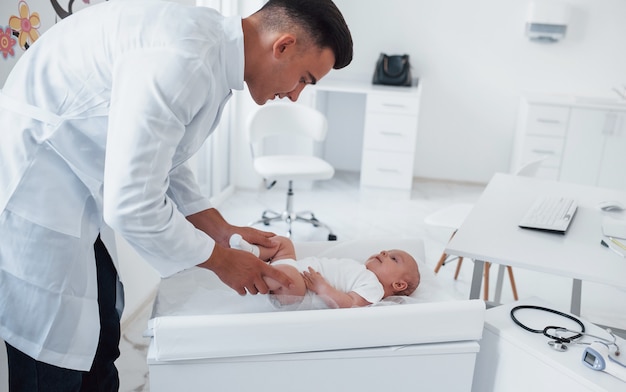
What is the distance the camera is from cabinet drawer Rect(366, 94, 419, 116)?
15.5 ft

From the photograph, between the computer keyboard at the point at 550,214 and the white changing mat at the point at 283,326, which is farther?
the computer keyboard at the point at 550,214

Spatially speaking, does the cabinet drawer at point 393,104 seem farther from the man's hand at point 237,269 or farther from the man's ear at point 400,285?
the man's hand at point 237,269

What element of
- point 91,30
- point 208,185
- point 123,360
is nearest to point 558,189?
point 123,360

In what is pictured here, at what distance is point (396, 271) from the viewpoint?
182 centimetres

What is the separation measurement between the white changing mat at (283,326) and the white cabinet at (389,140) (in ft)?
10.9

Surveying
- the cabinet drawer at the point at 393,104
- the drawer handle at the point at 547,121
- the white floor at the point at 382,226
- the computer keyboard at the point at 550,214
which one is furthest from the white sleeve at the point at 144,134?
the drawer handle at the point at 547,121

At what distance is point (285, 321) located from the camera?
1402 millimetres

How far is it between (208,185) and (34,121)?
124 inches

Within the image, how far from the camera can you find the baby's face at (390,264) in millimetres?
1819

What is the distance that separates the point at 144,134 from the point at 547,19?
4.60m

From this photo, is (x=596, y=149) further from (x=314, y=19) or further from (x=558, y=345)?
(x=314, y=19)

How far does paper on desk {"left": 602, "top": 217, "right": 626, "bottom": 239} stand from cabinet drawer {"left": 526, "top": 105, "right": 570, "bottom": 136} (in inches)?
103

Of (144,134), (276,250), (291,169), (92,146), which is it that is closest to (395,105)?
(291,169)

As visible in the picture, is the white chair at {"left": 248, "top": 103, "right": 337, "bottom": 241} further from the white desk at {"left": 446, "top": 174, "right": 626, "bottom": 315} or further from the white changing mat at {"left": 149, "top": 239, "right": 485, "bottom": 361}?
the white changing mat at {"left": 149, "top": 239, "right": 485, "bottom": 361}
